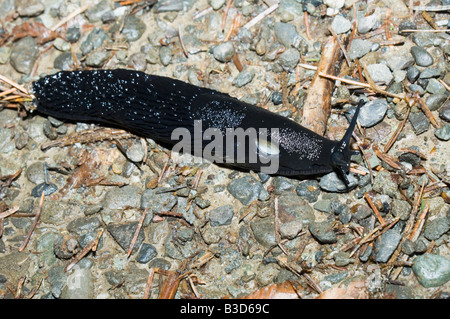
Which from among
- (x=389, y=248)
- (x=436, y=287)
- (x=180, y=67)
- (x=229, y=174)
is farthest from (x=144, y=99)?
(x=436, y=287)

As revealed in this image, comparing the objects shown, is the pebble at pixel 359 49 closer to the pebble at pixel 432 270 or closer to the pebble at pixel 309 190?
the pebble at pixel 309 190

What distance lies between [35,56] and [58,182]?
1693 mm

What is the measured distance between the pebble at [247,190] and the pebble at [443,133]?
168 cm

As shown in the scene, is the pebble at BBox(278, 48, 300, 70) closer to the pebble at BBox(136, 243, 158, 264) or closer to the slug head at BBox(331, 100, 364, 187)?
the slug head at BBox(331, 100, 364, 187)

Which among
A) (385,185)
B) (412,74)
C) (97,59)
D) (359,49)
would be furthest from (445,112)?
(97,59)

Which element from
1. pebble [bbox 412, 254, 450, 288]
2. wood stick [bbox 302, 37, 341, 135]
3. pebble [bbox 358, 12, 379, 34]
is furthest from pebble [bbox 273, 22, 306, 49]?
pebble [bbox 412, 254, 450, 288]

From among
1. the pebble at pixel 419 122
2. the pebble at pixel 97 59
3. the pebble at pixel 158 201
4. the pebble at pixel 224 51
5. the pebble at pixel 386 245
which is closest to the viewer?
the pebble at pixel 386 245

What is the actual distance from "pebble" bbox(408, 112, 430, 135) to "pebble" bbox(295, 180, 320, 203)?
3.52 feet

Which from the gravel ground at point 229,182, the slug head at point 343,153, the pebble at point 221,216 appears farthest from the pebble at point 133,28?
the slug head at point 343,153

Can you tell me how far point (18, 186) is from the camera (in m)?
4.49

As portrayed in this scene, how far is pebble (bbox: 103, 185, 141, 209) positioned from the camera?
4184 millimetres

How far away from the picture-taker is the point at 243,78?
4.54m

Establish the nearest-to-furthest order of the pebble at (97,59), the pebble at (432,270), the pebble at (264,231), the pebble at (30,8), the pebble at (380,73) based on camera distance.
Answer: the pebble at (432,270)
the pebble at (264,231)
the pebble at (380,73)
the pebble at (97,59)
the pebble at (30,8)

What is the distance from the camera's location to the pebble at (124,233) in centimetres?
398
